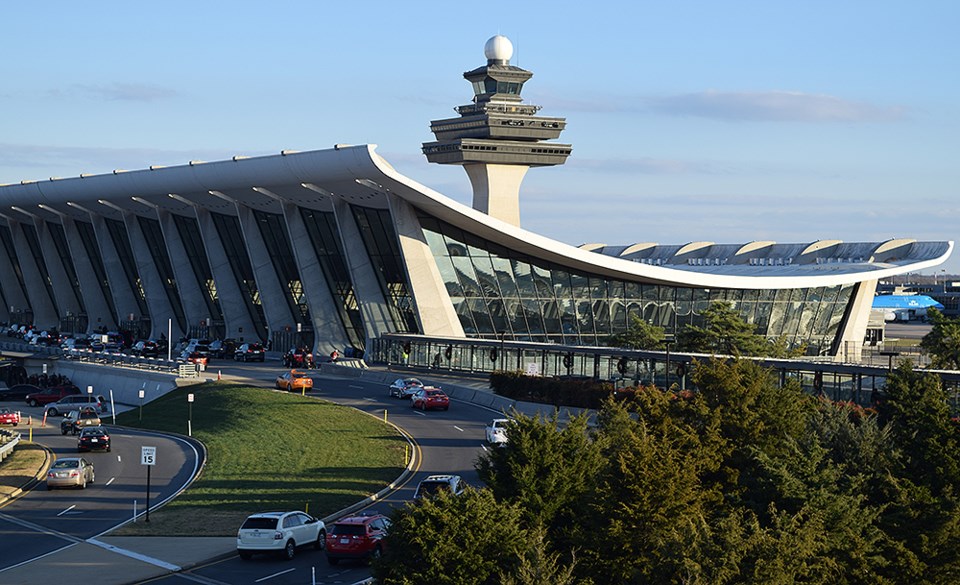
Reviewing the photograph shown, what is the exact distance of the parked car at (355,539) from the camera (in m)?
31.0

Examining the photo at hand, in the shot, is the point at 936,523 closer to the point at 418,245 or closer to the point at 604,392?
the point at 604,392

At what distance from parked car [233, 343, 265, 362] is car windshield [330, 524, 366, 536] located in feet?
202

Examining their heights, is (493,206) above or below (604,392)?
above

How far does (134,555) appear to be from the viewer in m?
33.2

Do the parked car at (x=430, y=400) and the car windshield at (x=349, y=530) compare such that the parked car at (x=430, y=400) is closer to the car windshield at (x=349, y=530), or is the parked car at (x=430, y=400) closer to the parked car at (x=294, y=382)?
the parked car at (x=294, y=382)

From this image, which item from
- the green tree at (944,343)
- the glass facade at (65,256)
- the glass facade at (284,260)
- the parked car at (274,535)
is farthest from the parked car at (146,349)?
the parked car at (274,535)

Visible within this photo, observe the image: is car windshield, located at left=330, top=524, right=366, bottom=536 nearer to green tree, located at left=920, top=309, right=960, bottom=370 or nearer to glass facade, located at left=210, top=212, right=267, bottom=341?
green tree, located at left=920, top=309, right=960, bottom=370

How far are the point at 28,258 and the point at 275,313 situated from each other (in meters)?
48.1

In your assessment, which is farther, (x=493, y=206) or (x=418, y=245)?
(x=493, y=206)

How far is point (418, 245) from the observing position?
79750mm

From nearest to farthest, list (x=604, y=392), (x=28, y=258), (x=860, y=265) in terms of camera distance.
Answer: (x=604, y=392) < (x=860, y=265) < (x=28, y=258)

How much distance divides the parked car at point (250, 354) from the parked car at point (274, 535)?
2351 inches

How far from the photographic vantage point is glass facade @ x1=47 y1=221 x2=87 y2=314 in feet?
413

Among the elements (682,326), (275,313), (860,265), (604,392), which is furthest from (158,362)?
(860,265)
